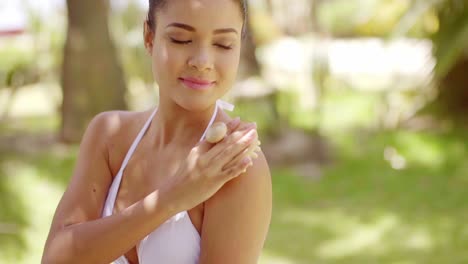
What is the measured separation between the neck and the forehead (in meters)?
0.23

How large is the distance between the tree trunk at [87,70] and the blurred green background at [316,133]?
0.02 meters

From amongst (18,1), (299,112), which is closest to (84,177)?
(299,112)

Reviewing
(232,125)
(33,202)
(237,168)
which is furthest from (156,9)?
(33,202)

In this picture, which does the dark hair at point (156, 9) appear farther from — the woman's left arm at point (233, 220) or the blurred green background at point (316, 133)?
the blurred green background at point (316, 133)

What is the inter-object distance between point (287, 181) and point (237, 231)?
6.76 meters

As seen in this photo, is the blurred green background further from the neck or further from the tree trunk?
the neck

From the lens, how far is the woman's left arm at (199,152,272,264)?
1.85m

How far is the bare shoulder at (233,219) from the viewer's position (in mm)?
1850

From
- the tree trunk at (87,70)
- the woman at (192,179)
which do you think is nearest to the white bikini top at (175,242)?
the woman at (192,179)

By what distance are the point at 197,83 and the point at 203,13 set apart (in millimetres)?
168

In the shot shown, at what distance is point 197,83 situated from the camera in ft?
6.19

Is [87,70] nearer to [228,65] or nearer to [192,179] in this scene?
[228,65]

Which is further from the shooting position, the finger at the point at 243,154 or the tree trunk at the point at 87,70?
the tree trunk at the point at 87,70

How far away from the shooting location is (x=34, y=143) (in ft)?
33.0
